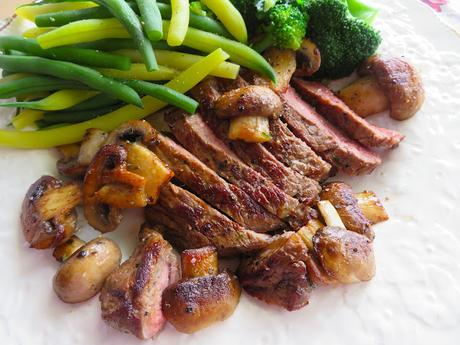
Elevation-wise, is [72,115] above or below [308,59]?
below

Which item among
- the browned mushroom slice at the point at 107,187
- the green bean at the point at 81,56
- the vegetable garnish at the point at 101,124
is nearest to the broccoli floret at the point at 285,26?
the vegetable garnish at the point at 101,124

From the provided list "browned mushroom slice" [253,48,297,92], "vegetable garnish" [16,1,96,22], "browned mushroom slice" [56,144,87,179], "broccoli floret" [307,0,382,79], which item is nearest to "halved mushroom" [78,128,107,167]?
"browned mushroom slice" [56,144,87,179]

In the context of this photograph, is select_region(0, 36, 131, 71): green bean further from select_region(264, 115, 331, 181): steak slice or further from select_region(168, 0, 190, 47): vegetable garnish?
select_region(264, 115, 331, 181): steak slice

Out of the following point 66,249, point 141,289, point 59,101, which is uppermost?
point 59,101

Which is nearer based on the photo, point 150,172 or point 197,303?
point 197,303

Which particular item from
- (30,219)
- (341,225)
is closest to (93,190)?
(30,219)

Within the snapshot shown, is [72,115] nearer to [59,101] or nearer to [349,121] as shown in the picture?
[59,101]

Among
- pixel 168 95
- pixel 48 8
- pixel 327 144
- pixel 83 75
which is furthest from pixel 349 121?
pixel 48 8

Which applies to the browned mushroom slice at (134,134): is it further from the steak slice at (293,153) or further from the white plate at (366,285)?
the steak slice at (293,153)
